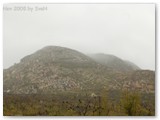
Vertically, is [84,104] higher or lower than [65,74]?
lower

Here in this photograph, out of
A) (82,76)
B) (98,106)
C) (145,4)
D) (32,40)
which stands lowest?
(98,106)

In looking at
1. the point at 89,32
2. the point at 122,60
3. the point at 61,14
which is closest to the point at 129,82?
the point at 122,60

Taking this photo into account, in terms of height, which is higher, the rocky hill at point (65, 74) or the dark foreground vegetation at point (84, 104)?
the rocky hill at point (65, 74)

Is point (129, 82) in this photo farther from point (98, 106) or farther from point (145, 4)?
point (145, 4)

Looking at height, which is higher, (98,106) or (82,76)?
(82,76)

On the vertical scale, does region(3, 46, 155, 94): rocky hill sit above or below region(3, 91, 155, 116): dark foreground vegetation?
above
